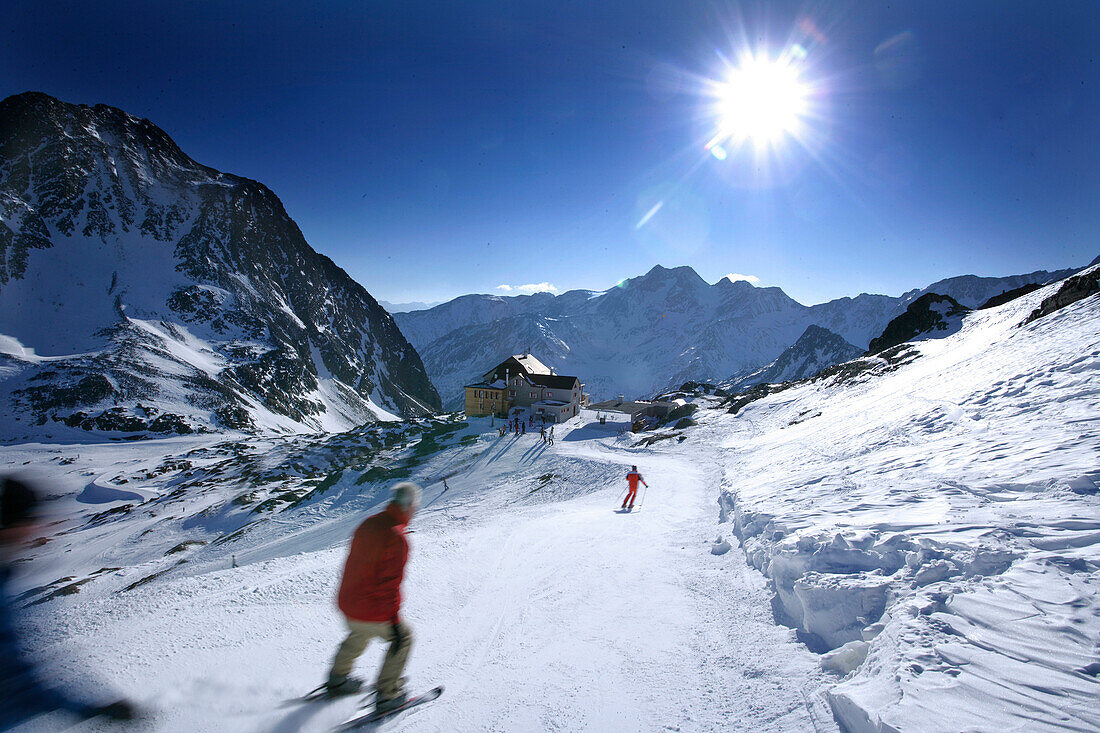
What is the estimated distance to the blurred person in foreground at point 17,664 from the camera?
3.86 m

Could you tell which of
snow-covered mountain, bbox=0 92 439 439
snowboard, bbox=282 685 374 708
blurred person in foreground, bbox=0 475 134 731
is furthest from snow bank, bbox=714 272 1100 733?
snow-covered mountain, bbox=0 92 439 439

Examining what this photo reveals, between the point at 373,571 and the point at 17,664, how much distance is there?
3.80 m

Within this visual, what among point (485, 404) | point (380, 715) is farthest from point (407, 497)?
point (485, 404)

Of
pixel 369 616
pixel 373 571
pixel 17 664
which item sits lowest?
pixel 17 664

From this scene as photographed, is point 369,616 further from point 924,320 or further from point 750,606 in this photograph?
point 924,320

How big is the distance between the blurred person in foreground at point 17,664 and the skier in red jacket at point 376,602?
6.28ft

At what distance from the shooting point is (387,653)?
438 cm

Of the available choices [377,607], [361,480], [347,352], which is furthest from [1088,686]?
[347,352]

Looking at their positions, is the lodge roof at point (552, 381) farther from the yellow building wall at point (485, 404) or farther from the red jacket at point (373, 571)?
the red jacket at point (373, 571)

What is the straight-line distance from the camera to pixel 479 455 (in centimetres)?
3194

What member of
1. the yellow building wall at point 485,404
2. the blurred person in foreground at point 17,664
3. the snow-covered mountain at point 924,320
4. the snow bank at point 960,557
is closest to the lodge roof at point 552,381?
the yellow building wall at point 485,404

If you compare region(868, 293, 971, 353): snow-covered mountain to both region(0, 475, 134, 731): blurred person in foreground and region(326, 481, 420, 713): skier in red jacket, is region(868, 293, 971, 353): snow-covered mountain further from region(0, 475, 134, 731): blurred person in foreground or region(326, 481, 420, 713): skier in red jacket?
region(0, 475, 134, 731): blurred person in foreground

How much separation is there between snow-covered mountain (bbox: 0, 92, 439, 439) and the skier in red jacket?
98.8m

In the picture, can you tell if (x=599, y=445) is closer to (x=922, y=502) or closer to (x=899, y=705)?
(x=922, y=502)
